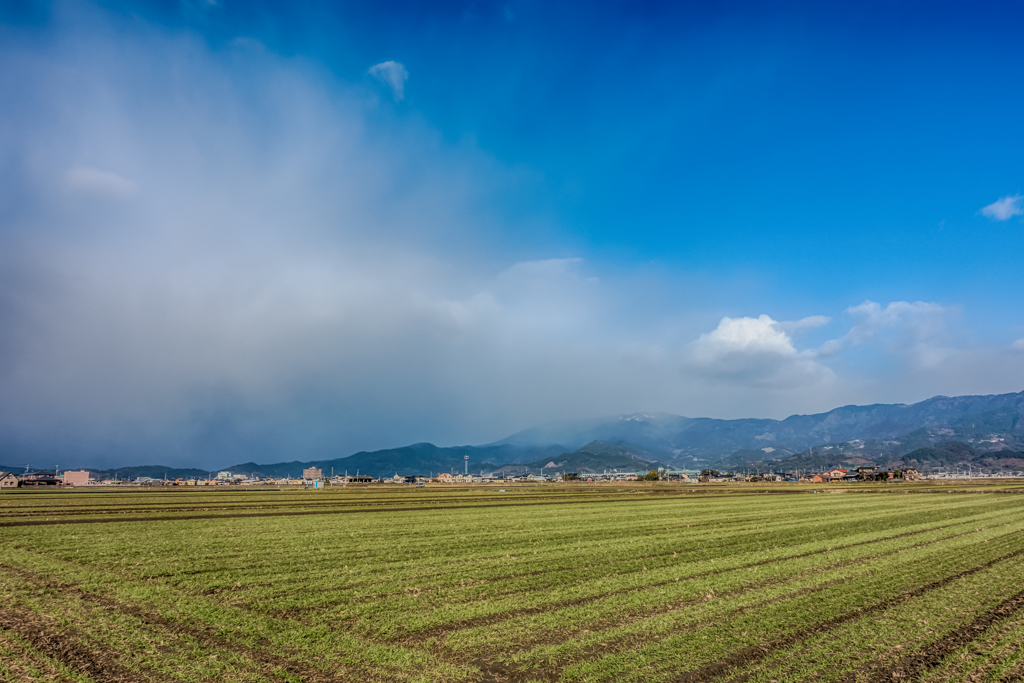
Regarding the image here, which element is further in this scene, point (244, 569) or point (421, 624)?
point (244, 569)

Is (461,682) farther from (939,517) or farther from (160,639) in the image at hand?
(939,517)

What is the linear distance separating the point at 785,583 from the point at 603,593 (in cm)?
541

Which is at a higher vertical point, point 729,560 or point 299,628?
point 299,628

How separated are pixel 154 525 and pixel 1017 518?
5468cm

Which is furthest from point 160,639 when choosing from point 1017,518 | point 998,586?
point 1017,518

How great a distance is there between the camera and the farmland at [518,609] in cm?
883

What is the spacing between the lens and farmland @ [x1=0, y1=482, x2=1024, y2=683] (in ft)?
29.0

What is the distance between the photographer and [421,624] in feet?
37.0

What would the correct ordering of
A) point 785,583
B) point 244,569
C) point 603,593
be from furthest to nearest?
point 244,569
point 785,583
point 603,593

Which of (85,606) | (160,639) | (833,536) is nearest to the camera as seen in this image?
(160,639)

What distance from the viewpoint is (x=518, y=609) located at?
1231 cm

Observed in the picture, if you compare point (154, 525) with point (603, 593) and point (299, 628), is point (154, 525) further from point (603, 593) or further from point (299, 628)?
point (603, 593)

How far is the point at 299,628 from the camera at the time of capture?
10984 mm

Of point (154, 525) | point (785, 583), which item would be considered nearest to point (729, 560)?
point (785, 583)
